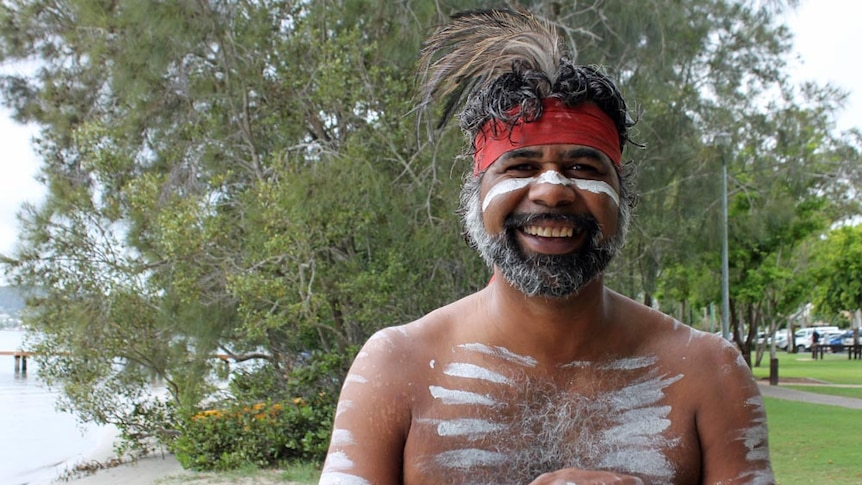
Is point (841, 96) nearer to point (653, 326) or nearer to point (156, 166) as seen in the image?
point (156, 166)

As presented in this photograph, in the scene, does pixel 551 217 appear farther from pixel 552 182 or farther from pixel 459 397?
pixel 459 397

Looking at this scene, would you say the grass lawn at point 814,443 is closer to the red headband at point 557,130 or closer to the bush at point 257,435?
the bush at point 257,435

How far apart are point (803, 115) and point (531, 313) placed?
43.6 feet

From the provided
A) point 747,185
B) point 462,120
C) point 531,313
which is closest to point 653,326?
point 531,313

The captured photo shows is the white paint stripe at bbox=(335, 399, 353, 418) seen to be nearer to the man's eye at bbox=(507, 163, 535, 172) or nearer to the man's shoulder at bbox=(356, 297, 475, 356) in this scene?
the man's shoulder at bbox=(356, 297, 475, 356)

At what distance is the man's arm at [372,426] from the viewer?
176cm

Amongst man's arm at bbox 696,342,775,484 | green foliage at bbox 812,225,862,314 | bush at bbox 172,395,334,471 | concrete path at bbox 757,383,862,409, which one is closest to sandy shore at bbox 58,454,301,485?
bush at bbox 172,395,334,471

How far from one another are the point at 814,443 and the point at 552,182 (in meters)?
11.1

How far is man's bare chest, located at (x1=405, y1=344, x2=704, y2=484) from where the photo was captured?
177 cm

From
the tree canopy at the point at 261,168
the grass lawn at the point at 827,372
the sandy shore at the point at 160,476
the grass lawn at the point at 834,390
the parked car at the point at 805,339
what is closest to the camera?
the tree canopy at the point at 261,168

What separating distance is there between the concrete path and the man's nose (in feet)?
51.7

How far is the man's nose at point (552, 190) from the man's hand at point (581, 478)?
53 cm

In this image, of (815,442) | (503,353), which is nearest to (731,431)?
(503,353)

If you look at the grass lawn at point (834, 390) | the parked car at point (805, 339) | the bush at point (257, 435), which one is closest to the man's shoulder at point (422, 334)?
the bush at point (257, 435)
